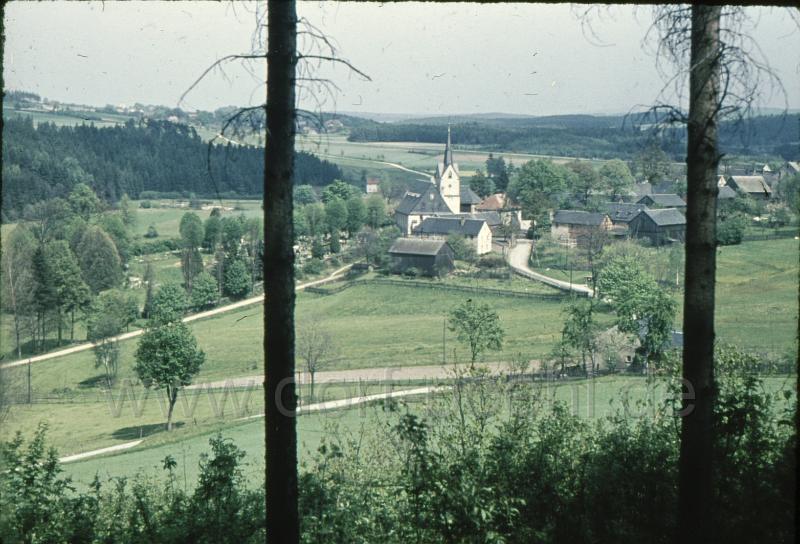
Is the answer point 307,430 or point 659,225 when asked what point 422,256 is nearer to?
point 659,225

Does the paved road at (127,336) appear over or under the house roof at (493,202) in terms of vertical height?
under

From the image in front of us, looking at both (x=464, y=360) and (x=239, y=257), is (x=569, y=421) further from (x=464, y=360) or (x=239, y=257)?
(x=464, y=360)

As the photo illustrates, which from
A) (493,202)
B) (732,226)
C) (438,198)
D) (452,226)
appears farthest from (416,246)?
(732,226)

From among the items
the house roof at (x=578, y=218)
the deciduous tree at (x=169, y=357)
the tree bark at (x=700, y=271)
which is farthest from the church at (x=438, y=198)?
the tree bark at (x=700, y=271)

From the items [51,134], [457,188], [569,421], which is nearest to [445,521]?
[569,421]

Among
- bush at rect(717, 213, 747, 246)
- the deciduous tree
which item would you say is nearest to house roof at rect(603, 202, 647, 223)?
bush at rect(717, 213, 747, 246)

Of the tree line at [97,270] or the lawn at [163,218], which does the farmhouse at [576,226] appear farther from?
the lawn at [163,218]

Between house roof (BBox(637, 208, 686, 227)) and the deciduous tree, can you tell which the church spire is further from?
the deciduous tree
